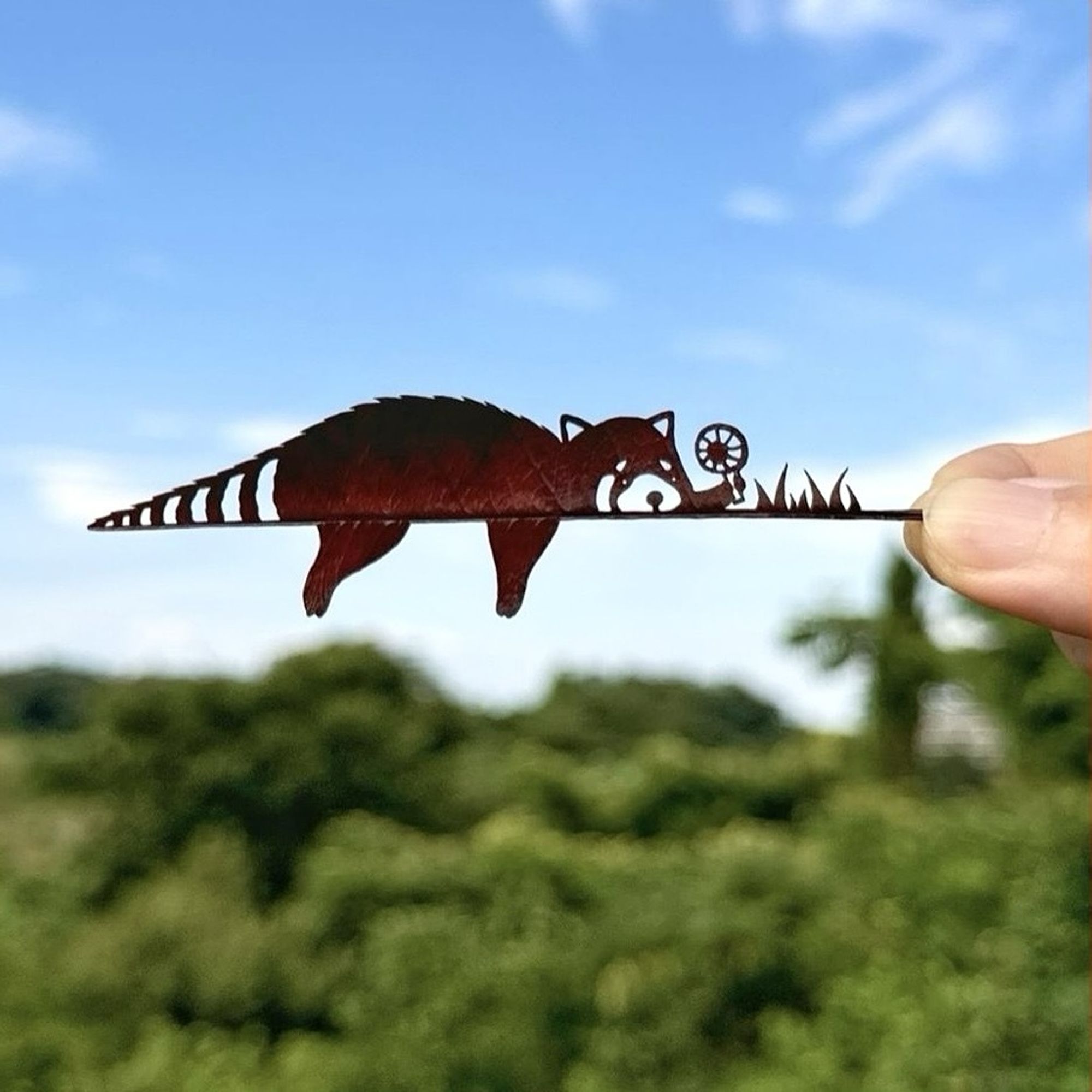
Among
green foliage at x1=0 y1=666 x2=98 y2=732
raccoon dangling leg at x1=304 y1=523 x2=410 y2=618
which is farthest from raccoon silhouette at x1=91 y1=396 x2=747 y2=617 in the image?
Result: green foliage at x1=0 y1=666 x2=98 y2=732

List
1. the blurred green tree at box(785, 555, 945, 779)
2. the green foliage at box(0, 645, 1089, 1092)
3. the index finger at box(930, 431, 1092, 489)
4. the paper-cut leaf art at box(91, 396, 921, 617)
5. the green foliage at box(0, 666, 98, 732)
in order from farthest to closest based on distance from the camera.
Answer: the green foliage at box(0, 666, 98, 732) → the blurred green tree at box(785, 555, 945, 779) → the green foliage at box(0, 645, 1089, 1092) → the index finger at box(930, 431, 1092, 489) → the paper-cut leaf art at box(91, 396, 921, 617)

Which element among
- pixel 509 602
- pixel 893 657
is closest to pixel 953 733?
pixel 893 657

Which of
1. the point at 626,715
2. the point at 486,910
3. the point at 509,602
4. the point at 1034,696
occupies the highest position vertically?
the point at 509,602

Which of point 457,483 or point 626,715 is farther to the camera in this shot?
point 626,715

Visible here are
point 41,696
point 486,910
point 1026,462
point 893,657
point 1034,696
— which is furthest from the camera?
point 41,696

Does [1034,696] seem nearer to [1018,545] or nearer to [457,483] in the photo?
[1018,545]

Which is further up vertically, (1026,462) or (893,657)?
(1026,462)

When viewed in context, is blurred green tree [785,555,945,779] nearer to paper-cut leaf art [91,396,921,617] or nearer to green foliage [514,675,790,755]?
green foliage [514,675,790,755]
